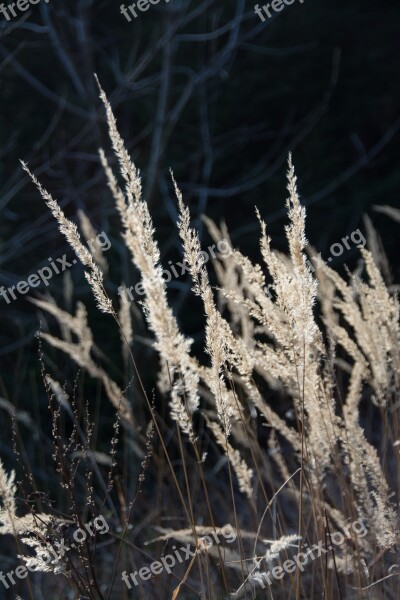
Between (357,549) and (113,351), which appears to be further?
(113,351)

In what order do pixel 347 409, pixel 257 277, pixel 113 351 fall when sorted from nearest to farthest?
pixel 257 277
pixel 347 409
pixel 113 351

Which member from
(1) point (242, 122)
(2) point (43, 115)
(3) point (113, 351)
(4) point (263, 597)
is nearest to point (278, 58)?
(1) point (242, 122)

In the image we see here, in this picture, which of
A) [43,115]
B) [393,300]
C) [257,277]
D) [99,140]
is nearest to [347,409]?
[393,300]

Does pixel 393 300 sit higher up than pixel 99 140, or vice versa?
pixel 99 140

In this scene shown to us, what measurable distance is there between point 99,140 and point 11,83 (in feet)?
13.4

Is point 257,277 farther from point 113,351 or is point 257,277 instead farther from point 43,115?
point 43,115

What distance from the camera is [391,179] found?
912 cm

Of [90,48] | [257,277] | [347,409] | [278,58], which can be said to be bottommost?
→ [347,409]

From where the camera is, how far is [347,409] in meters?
2.12

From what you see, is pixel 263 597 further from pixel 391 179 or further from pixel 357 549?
pixel 391 179

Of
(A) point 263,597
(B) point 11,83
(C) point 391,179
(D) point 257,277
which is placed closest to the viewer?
(D) point 257,277

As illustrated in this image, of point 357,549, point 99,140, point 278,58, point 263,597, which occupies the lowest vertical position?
point 263,597

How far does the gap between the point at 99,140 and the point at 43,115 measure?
4.03 m

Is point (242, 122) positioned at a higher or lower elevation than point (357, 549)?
higher
